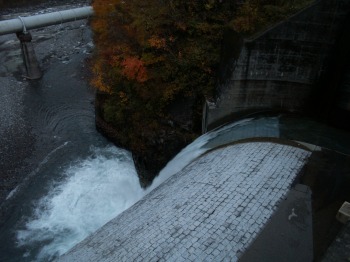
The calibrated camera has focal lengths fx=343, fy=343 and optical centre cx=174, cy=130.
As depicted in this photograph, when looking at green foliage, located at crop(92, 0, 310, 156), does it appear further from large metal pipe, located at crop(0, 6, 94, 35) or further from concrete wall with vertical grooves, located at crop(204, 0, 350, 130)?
large metal pipe, located at crop(0, 6, 94, 35)

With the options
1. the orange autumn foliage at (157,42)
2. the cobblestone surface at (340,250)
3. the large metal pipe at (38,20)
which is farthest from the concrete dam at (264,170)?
the large metal pipe at (38,20)

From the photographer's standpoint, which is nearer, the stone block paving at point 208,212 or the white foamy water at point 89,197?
the stone block paving at point 208,212

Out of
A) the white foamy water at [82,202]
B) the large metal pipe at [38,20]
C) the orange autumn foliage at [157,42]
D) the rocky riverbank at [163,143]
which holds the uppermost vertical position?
the orange autumn foliage at [157,42]

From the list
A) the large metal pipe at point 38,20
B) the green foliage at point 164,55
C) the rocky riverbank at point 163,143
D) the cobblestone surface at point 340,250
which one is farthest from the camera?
the large metal pipe at point 38,20

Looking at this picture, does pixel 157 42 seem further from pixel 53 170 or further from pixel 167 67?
pixel 53 170

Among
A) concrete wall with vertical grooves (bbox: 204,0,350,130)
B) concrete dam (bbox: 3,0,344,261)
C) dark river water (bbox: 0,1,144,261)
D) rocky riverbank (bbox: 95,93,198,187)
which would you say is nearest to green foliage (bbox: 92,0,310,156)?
rocky riverbank (bbox: 95,93,198,187)

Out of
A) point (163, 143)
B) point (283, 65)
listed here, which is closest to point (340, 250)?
point (283, 65)

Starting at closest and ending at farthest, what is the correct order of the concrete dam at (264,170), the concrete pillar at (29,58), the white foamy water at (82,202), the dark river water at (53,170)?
the concrete dam at (264,170) < the white foamy water at (82,202) < the dark river water at (53,170) < the concrete pillar at (29,58)

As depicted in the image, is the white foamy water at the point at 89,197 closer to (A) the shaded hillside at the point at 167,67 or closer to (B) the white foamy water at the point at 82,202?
(B) the white foamy water at the point at 82,202
